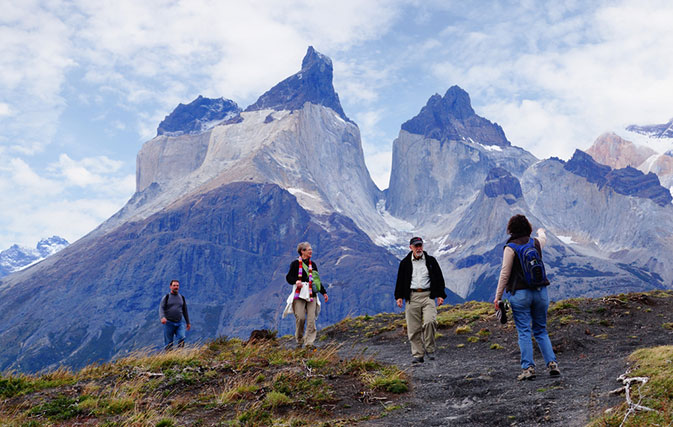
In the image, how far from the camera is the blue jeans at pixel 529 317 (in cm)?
955

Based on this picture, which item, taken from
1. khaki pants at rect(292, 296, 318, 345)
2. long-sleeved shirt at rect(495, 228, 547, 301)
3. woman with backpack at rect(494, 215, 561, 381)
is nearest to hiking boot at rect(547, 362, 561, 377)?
woman with backpack at rect(494, 215, 561, 381)

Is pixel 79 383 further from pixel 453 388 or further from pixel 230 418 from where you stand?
pixel 453 388

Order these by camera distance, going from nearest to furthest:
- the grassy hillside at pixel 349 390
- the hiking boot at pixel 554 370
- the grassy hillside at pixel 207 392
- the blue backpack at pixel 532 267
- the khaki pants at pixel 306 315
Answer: the grassy hillside at pixel 349 390
the grassy hillside at pixel 207 392
the blue backpack at pixel 532 267
the hiking boot at pixel 554 370
the khaki pants at pixel 306 315

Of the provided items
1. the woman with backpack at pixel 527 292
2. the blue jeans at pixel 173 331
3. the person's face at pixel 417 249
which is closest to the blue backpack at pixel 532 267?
the woman with backpack at pixel 527 292

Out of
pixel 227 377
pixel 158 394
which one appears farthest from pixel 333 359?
pixel 158 394

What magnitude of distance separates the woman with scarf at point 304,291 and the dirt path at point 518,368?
2.53m

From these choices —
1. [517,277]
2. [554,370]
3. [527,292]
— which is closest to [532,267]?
[517,277]

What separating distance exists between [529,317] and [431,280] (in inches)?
111

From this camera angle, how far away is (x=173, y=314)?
17750 mm

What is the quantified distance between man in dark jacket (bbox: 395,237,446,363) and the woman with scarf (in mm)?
3021

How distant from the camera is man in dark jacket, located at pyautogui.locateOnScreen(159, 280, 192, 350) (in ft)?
57.9

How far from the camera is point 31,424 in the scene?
26.2ft

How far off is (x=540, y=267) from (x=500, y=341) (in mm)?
7268

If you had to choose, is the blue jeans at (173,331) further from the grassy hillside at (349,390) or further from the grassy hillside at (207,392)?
the grassy hillside at (207,392)
